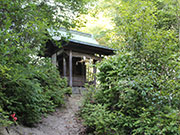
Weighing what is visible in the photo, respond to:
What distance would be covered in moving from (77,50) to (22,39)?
731 centimetres

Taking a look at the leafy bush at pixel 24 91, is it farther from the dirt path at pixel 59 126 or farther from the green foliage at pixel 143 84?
the green foliage at pixel 143 84

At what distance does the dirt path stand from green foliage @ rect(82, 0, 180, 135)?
796mm

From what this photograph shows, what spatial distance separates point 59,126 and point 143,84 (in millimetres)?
3099

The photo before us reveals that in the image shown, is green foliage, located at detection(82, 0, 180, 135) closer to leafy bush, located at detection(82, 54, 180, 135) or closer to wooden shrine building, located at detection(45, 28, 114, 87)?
leafy bush, located at detection(82, 54, 180, 135)

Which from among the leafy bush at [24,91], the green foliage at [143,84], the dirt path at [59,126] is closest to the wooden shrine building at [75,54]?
the dirt path at [59,126]

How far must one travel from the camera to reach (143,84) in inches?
176

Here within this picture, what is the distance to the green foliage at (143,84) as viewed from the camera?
14.0ft

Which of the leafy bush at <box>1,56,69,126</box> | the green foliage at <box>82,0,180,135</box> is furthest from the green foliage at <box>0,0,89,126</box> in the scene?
the green foliage at <box>82,0,180,135</box>

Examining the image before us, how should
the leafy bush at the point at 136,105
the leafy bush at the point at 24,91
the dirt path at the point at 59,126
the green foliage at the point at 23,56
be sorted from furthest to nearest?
the dirt path at the point at 59,126, the leafy bush at the point at 136,105, the leafy bush at the point at 24,91, the green foliage at the point at 23,56

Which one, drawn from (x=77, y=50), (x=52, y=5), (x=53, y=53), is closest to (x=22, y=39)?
(x=52, y=5)

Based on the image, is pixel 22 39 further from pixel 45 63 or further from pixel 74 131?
pixel 74 131

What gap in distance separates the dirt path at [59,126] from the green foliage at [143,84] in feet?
2.61

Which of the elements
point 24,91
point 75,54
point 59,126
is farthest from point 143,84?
point 75,54

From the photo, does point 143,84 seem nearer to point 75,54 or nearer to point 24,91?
point 24,91
